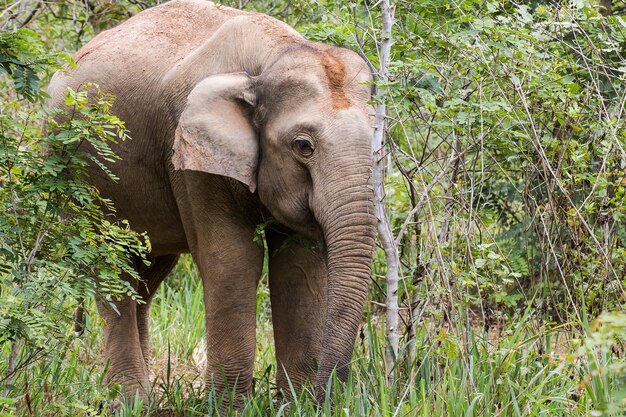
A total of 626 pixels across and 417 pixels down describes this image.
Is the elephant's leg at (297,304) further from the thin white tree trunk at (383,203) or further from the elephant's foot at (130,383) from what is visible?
the elephant's foot at (130,383)

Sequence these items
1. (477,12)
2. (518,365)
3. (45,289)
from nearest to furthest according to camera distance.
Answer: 1. (45,289)
2. (518,365)
3. (477,12)

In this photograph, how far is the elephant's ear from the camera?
19.4 feet

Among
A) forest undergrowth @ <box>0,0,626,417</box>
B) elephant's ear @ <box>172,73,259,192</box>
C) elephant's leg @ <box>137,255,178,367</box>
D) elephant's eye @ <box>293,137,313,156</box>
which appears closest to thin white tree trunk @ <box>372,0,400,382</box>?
forest undergrowth @ <box>0,0,626,417</box>

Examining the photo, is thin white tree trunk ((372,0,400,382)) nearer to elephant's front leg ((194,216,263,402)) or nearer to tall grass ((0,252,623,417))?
tall grass ((0,252,623,417))

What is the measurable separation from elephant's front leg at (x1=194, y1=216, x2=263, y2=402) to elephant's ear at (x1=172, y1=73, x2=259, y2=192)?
377 millimetres

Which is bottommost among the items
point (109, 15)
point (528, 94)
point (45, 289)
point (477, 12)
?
point (45, 289)

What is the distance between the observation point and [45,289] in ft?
16.6

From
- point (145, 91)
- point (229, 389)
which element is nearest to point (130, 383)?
point (229, 389)

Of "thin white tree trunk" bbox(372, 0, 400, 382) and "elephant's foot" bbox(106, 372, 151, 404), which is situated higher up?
"thin white tree trunk" bbox(372, 0, 400, 382)

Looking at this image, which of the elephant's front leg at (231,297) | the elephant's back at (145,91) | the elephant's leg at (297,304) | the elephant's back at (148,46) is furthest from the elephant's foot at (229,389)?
the elephant's back at (148,46)

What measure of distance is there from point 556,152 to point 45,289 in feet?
9.39

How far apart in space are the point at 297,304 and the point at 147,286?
183 centimetres

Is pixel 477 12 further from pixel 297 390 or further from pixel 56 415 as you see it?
pixel 56 415

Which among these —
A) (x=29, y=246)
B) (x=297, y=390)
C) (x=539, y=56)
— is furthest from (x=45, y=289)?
(x=539, y=56)
